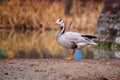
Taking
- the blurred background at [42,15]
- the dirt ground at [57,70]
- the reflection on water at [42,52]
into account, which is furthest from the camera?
the blurred background at [42,15]

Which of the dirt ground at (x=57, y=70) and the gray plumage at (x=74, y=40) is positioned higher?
the gray plumage at (x=74, y=40)

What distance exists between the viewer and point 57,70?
5.38m

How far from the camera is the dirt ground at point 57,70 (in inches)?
198

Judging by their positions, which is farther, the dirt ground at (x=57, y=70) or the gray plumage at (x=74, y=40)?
the gray plumage at (x=74, y=40)

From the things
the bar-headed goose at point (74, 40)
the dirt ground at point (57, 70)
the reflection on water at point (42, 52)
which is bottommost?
the reflection on water at point (42, 52)

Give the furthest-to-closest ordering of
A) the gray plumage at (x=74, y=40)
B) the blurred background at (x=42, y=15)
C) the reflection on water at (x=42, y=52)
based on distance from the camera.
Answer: the blurred background at (x=42, y=15) → the reflection on water at (x=42, y=52) → the gray plumage at (x=74, y=40)

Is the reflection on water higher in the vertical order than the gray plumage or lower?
lower

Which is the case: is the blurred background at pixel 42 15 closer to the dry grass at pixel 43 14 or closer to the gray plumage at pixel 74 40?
the dry grass at pixel 43 14

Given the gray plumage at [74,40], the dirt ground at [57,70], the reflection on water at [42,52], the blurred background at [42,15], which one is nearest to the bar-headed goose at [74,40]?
the gray plumage at [74,40]

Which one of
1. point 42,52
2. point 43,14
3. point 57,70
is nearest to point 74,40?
point 57,70

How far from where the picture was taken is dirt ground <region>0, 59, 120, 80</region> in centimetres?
502

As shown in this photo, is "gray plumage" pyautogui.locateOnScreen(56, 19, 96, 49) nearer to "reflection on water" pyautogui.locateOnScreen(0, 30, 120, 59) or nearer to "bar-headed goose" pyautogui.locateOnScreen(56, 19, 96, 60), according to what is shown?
"bar-headed goose" pyautogui.locateOnScreen(56, 19, 96, 60)

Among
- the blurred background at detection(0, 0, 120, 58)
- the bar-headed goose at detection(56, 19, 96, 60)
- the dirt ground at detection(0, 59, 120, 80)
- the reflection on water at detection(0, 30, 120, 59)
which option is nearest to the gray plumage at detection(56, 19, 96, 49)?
the bar-headed goose at detection(56, 19, 96, 60)

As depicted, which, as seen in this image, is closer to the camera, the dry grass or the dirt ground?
the dirt ground
